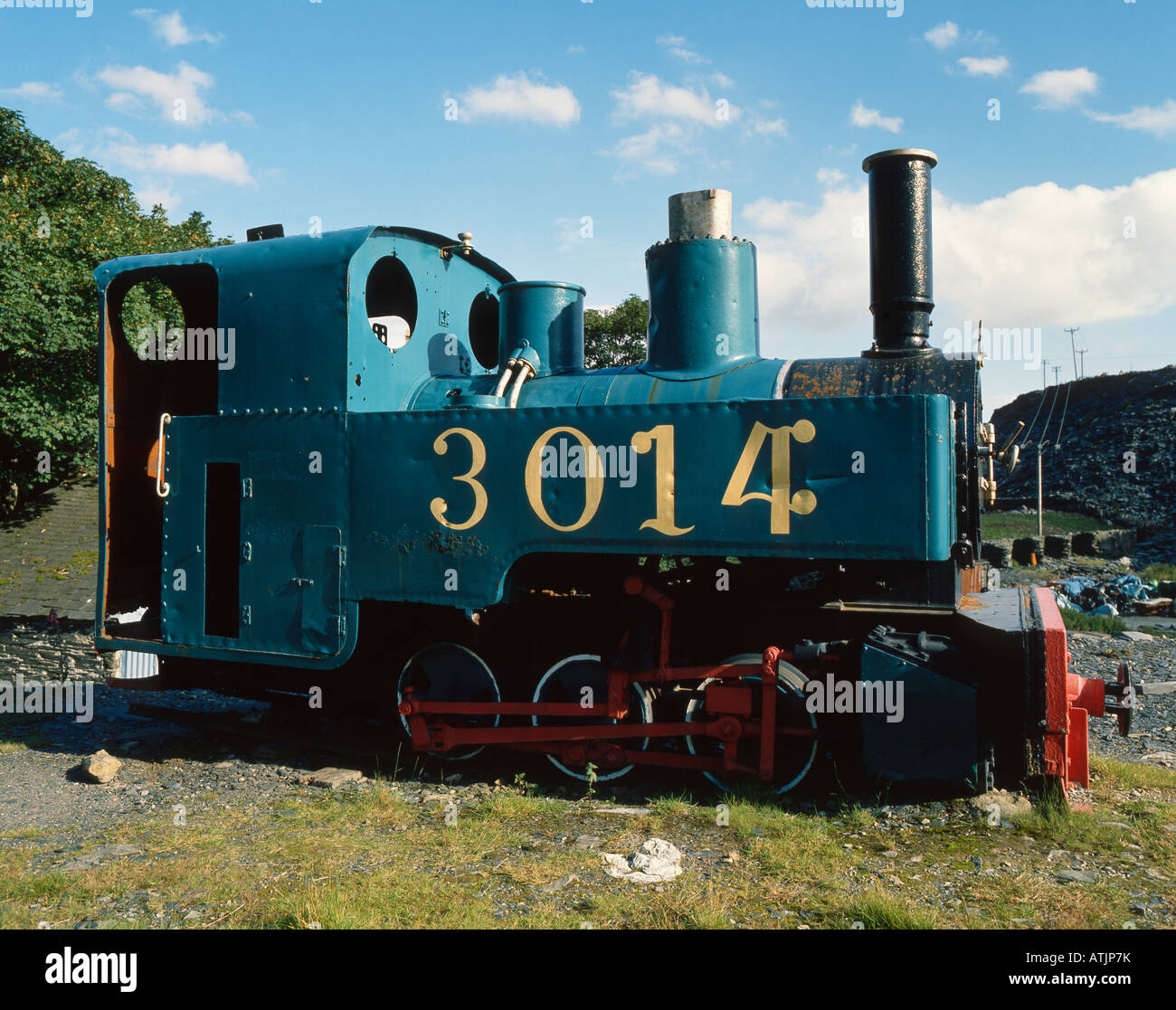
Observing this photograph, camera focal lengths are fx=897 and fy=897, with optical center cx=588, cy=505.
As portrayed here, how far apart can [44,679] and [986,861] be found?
29.2 ft

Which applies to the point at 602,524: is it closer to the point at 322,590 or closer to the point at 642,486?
the point at 642,486

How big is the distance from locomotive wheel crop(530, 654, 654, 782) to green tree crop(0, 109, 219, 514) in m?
8.55

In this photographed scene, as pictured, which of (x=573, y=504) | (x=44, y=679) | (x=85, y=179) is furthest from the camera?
(x=85, y=179)

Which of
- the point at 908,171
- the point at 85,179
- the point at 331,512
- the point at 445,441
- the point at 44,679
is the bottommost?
the point at 44,679

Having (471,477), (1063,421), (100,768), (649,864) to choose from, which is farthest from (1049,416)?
(100,768)

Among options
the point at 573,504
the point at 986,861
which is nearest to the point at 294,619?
→ the point at 573,504

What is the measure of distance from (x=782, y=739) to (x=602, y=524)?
1.38 m

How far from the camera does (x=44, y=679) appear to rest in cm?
898

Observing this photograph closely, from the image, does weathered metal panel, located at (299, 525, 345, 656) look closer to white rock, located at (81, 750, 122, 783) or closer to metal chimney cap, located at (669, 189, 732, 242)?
white rock, located at (81, 750, 122, 783)

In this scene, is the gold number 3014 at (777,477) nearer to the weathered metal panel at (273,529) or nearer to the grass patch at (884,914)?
the grass patch at (884,914)

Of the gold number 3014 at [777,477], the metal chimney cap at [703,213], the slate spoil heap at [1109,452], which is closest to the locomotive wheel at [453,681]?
the gold number 3014 at [777,477]

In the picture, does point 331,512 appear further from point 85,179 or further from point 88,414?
point 85,179

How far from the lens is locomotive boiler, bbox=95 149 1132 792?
13.0ft
